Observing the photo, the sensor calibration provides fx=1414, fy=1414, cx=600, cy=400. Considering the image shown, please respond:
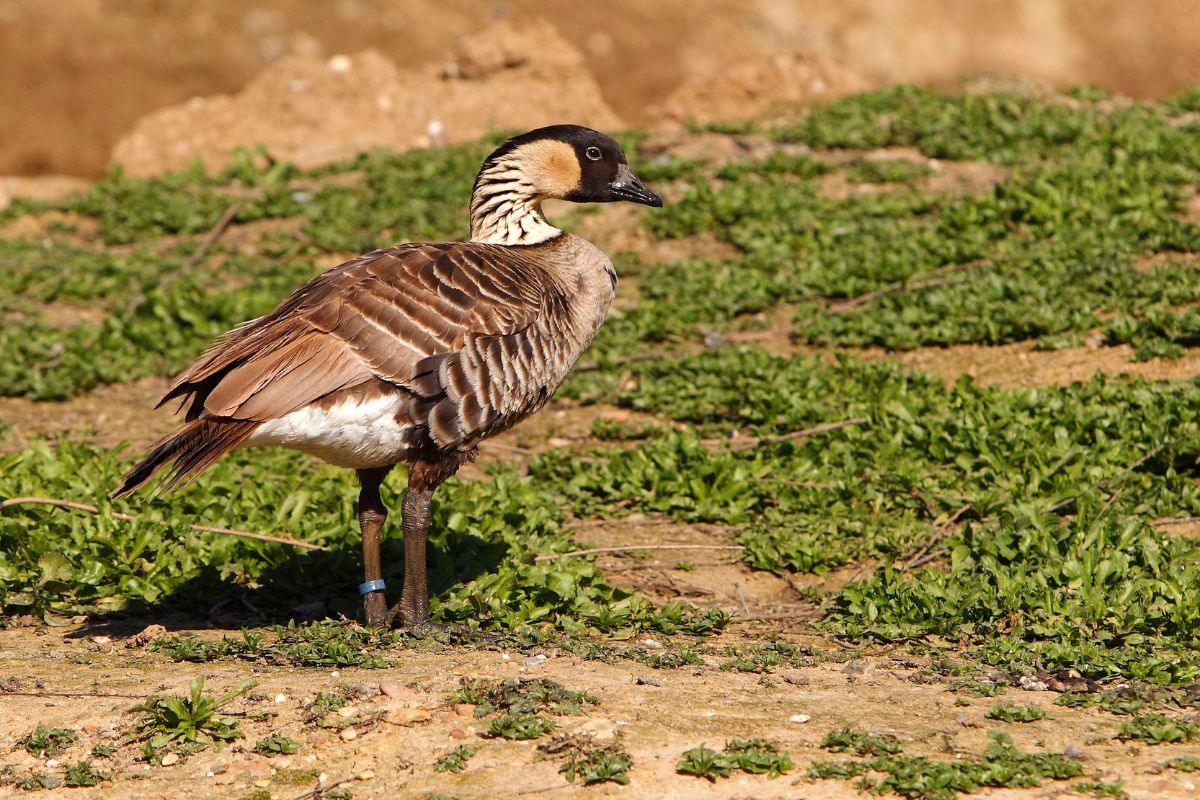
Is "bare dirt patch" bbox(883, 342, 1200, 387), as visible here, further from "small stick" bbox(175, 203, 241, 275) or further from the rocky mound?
the rocky mound

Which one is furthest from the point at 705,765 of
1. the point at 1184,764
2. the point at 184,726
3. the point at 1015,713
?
the point at 184,726

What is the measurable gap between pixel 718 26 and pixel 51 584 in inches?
753

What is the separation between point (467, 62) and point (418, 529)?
1070cm

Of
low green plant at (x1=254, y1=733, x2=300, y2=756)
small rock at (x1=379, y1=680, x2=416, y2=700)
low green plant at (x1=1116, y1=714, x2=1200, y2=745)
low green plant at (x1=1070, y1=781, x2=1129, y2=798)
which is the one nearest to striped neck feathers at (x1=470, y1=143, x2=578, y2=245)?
small rock at (x1=379, y1=680, x2=416, y2=700)

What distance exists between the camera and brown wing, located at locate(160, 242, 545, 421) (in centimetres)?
565

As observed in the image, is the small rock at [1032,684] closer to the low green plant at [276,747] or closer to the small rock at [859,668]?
the small rock at [859,668]

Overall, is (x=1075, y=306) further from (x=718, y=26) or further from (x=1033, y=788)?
(x=718, y=26)

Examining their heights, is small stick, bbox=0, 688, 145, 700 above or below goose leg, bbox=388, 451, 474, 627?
below

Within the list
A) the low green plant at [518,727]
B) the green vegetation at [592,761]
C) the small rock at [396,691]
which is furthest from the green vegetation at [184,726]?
the green vegetation at [592,761]

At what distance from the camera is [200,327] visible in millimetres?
10367

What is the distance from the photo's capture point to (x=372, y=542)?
6.25 m

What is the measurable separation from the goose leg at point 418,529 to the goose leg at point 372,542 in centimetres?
12

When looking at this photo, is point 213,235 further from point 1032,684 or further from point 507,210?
point 1032,684

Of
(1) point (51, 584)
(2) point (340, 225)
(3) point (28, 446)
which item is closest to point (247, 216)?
(2) point (340, 225)
